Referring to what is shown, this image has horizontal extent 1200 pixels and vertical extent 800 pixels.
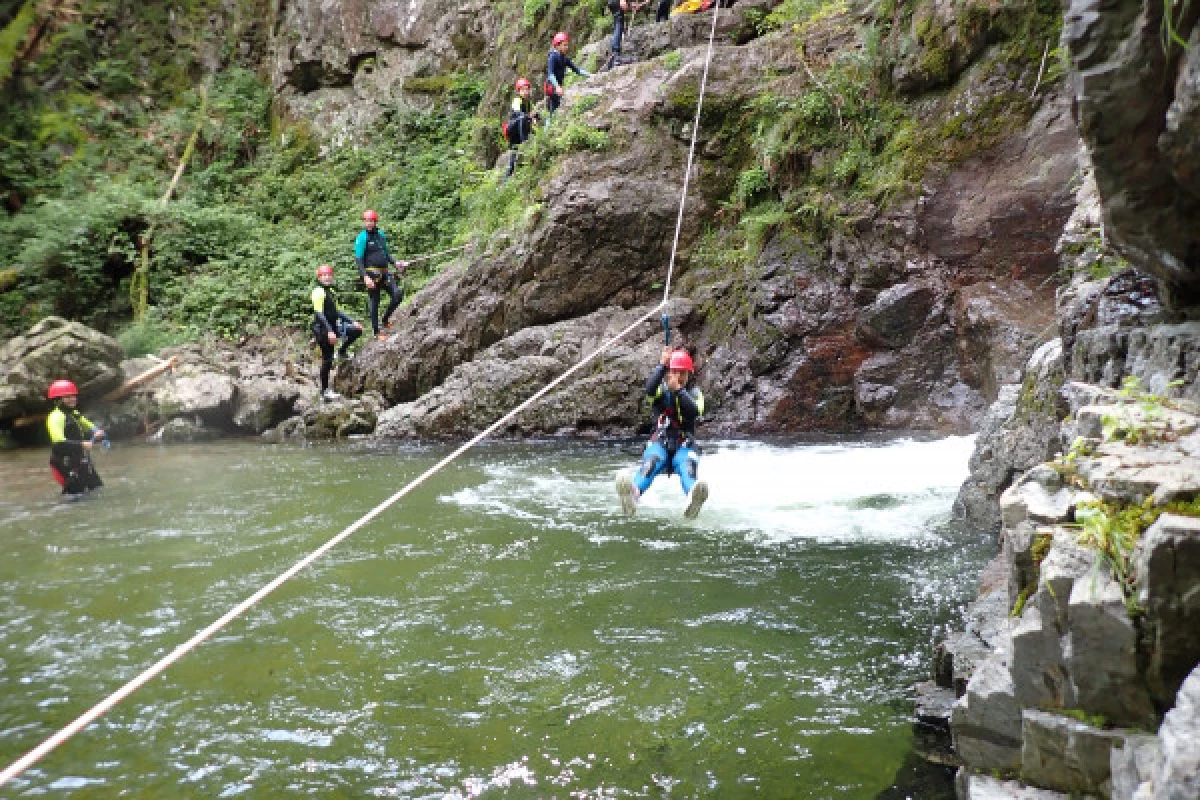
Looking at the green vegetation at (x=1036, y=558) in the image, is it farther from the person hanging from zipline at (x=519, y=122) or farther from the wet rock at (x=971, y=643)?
the person hanging from zipline at (x=519, y=122)

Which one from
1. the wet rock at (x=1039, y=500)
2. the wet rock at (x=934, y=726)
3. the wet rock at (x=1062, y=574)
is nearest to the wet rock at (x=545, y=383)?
the wet rock at (x=934, y=726)

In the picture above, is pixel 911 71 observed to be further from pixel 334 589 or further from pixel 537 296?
pixel 334 589

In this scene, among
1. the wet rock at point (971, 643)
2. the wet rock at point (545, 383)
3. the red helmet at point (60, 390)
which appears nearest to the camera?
the wet rock at point (971, 643)

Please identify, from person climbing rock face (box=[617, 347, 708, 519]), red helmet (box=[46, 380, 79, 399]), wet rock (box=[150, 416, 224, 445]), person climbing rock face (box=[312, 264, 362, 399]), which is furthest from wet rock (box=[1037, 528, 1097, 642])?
wet rock (box=[150, 416, 224, 445])

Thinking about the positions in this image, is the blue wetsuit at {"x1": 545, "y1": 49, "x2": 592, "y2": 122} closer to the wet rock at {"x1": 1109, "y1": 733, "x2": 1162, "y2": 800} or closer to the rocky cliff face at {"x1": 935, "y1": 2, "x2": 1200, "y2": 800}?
the rocky cliff face at {"x1": 935, "y1": 2, "x2": 1200, "y2": 800}

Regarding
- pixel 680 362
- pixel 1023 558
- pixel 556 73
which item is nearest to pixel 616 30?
pixel 556 73

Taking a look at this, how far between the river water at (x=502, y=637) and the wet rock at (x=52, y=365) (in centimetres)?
648

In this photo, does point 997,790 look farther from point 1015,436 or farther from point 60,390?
point 60,390

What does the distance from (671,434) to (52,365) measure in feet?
43.5

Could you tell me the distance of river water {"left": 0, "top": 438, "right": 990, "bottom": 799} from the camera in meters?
3.87

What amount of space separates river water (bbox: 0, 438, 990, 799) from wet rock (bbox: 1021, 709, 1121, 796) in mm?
894

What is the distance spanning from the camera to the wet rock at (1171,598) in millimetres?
2371

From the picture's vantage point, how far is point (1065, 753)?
2.70 m

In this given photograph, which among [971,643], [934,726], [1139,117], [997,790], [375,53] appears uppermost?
[375,53]
